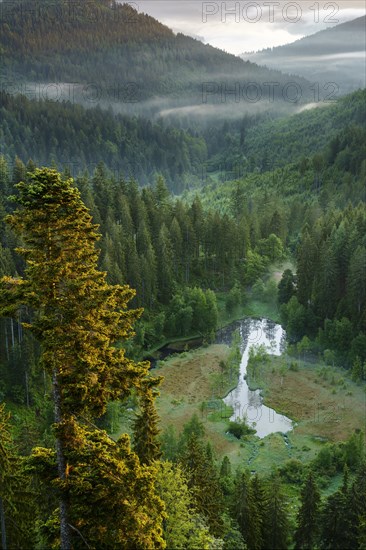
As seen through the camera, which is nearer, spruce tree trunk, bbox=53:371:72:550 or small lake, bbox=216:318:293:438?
spruce tree trunk, bbox=53:371:72:550

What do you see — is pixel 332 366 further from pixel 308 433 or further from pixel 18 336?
pixel 18 336

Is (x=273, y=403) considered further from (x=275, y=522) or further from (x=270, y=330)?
(x=275, y=522)

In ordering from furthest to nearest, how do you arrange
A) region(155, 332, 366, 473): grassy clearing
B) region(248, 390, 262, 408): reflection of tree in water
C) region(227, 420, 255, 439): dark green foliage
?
region(248, 390, 262, 408): reflection of tree in water
region(227, 420, 255, 439): dark green foliage
region(155, 332, 366, 473): grassy clearing

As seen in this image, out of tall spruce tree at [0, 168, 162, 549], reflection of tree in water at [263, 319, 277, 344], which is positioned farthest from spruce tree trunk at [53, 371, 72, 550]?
reflection of tree in water at [263, 319, 277, 344]

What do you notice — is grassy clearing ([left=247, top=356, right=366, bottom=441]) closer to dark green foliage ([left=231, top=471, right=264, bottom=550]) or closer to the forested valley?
the forested valley

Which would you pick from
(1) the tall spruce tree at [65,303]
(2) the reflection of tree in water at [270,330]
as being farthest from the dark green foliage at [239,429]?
(1) the tall spruce tree at [65,303]

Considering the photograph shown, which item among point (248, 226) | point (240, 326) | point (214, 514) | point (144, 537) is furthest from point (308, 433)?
point (248, 226)

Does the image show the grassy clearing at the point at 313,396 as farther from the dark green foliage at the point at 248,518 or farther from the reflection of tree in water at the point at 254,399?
the dark green foliage at the point at 248,518
